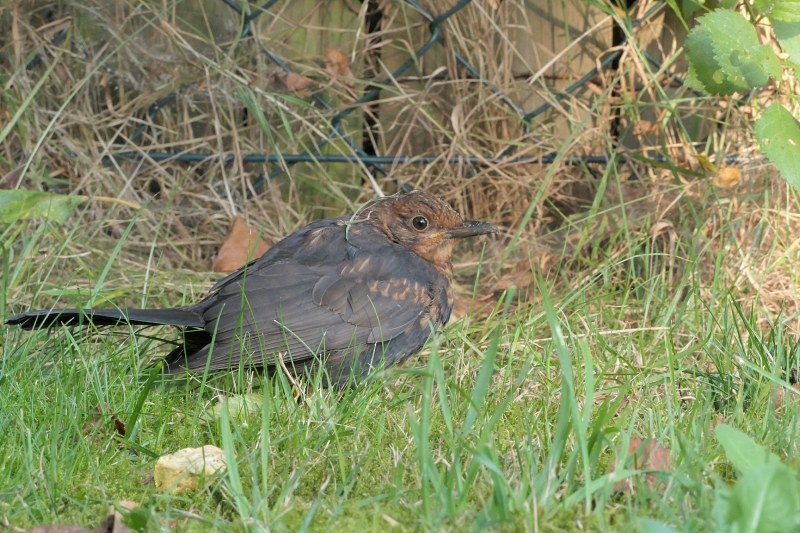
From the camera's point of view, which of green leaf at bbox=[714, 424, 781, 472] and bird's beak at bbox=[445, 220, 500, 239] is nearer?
green leaf at bbox=[714, 424, 781, 472]

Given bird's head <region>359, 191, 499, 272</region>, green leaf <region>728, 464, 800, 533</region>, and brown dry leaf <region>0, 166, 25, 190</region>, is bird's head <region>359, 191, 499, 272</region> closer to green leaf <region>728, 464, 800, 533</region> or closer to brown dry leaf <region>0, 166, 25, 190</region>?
brown dry leaf <region>0, 166, 25, 190</region>

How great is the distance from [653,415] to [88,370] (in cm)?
150

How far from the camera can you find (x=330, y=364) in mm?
3078

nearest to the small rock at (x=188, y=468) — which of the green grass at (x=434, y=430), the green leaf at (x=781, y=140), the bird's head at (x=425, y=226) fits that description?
the green grass at (x=434, y=430)

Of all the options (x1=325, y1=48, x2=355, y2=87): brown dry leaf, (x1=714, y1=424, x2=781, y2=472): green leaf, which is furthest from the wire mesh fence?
(x1=714, y1=424, x2=781, y2=472): green leaf

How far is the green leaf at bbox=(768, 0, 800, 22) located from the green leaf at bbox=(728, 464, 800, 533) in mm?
2073

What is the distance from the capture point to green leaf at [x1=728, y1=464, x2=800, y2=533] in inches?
57.9

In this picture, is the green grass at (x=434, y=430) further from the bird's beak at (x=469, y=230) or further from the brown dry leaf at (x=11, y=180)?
the brown dry leaf at (x=11, y=180)

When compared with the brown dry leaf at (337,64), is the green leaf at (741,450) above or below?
below

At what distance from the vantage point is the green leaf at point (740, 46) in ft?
10.0

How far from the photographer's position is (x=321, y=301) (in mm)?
3094

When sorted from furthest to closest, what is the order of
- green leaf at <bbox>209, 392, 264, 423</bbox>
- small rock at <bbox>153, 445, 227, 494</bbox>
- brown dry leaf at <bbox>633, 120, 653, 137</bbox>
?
brown dry leaf at <bbox>633, 120, 653, 137</bbox>
green leaf at <bbox>209, 392, 264, 423</bbox>
small rock at <bbox>153, 445, 227, 494</bbox>

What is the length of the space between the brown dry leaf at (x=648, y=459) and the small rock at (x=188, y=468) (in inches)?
32.5

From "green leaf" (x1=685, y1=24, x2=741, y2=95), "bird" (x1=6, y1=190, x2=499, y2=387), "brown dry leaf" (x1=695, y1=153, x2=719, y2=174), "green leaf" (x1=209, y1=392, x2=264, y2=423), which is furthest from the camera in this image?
"brown dry leaf" (x1=695, y1=153, x2=719, y2=174)
